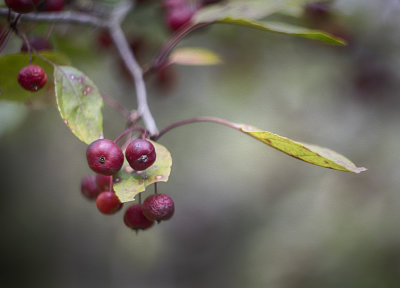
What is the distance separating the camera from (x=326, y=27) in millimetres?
2354

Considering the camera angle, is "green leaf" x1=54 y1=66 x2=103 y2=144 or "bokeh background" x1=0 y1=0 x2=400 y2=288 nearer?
"green leaf" x1=54 y1=66 x2=103 y2=144

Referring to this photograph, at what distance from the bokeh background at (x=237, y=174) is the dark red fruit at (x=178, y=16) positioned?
0.21m

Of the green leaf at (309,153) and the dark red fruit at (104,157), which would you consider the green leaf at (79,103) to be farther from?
the green leaf at (309,153)

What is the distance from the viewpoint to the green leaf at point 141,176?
0.93 meters

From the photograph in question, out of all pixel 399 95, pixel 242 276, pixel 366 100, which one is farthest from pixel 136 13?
pixel 242 276

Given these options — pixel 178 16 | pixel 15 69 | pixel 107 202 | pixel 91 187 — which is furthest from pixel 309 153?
pixel 178 16

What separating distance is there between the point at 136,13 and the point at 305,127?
6.67ft

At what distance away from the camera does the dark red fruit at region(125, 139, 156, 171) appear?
36.1 inches

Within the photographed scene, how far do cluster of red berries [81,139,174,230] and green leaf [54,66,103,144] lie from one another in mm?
104

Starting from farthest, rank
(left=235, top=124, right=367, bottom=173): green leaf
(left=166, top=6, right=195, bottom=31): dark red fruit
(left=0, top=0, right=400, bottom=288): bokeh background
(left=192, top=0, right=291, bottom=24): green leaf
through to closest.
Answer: (left=0, top=0, right=400, bottom=288): bokeh background < (left=166, top=6, right=195, bottom=31): dark red fruit < (left=192, top=0, right=291, bottom=24): green leaf < (left=235, top=124, right=367, bottom=173): green leaf

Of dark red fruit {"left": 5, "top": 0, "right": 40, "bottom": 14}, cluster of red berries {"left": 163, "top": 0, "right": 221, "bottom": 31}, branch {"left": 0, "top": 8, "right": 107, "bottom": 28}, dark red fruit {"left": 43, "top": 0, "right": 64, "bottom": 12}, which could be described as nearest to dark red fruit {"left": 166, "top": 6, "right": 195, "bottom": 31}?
cluster of red berries {"left": 163, "top": 0, "right": 221, "bottom": 31}

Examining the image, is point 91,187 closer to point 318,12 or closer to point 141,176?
point 141,176

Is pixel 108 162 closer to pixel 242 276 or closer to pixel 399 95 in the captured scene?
pixel 399 95

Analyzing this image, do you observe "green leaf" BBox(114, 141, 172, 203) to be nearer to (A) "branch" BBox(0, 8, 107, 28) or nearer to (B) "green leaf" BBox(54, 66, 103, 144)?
(B) "green leaf" BBox(54, 66, 103, 144)
